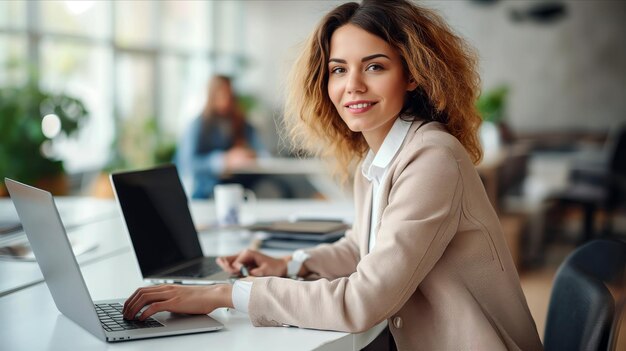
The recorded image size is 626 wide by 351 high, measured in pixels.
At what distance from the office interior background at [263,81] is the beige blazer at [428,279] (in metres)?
2.33

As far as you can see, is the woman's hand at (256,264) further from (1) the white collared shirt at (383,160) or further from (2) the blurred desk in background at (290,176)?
(2) the blurred desk in background at (290,176)

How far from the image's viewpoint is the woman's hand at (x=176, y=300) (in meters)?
1.32

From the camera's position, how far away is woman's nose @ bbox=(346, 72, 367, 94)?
149 cm

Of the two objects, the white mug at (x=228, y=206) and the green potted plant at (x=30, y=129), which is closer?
the white mug at (x=228, y=206)

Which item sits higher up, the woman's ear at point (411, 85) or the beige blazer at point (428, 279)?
A: the woman's ear at point (411, 85)

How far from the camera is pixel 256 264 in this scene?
173 cm

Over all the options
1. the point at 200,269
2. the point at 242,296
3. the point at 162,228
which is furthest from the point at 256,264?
the point at 242,296

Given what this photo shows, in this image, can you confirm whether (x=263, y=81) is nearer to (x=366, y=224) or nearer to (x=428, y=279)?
(x=366, y=224)

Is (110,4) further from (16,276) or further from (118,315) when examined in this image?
(118,315)

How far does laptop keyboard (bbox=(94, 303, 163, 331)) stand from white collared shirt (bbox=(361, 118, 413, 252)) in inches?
17.6

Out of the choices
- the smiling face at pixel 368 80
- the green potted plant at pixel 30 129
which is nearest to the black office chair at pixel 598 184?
the green potted plant at pixel 30 129

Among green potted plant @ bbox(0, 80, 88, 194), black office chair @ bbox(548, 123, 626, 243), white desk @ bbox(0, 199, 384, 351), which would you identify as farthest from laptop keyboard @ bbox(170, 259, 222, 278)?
black office chair @ bbox(548, 123, 626, 243)

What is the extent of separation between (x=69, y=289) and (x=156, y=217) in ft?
1.56

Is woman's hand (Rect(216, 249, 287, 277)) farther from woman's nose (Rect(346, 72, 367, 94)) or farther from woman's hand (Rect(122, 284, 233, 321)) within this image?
woman's nose (Rect(346, 72, 367, 94))
